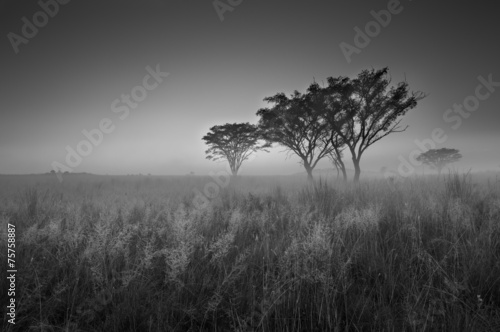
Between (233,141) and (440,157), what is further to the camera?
(440,157)

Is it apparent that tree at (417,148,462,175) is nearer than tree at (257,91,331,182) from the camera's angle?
No

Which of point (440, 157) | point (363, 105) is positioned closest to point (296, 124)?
point (363, 105)

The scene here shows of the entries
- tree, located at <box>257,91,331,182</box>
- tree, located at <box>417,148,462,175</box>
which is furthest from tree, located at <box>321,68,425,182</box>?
tree, located at <box>417,148,462,175</box>

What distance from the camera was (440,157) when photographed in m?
49.1

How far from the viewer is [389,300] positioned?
5.93 ft

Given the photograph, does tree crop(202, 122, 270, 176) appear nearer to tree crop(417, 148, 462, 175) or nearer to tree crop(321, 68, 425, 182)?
tree crop(321, 68, 425, 182)

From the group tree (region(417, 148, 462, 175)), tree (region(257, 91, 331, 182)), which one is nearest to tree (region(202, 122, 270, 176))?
tree (region(257, 91, 331, 182))

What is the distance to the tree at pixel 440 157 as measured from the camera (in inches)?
1885

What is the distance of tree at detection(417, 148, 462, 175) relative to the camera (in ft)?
157

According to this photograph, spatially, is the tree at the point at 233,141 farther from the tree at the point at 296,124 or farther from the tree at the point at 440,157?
the tree at the point at 440,157

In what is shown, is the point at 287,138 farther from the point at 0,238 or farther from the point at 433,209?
the point at 0,238

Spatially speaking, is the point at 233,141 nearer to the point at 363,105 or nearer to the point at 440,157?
the point at 363,105

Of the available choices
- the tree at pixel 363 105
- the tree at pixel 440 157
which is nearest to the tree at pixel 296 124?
the tree at pixel 363 105

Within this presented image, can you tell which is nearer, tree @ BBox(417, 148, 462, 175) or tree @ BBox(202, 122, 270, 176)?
tree @ BBox(202, 122, 270, 176)
